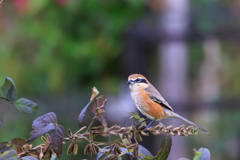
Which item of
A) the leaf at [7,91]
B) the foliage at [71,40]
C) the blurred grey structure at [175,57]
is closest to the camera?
the leaf at [7,91]

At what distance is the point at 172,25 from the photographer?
141 inches

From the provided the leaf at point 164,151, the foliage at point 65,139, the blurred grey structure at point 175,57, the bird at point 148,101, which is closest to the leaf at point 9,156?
the foliage at point 65,139

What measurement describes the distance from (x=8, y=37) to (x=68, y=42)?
97cm

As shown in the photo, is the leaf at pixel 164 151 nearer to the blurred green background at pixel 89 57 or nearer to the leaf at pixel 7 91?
the leaf at pixel 7 91

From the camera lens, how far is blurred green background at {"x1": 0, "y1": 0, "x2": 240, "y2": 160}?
3.51 metres

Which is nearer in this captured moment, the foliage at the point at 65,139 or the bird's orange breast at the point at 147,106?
the foliage at the point at 65,139

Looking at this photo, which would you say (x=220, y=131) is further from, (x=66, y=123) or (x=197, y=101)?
(x=66, y=123)

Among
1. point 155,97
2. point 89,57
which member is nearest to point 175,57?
point 89,57

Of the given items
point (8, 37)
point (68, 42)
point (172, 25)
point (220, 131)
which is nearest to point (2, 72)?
point (8, 37)

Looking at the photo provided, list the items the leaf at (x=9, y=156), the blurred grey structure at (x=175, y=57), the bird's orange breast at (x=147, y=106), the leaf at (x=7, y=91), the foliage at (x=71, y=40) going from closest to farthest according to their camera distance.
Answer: the leaf at (x=9, y=156) → the leaf at (x=7, y=91) → the bird's orange breast at (x=147, y=106) → the blurred grey structure at (x=175, y=57) → the foliage at (x=71, y=40)

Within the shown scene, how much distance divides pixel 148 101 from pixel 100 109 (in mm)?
1048

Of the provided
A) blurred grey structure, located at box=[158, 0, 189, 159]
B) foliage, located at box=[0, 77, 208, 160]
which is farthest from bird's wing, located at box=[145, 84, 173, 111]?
blurred grey structure, located at box=[158, 0, 189, 159]

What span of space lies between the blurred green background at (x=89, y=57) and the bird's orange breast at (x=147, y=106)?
1613mm

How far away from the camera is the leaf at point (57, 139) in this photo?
0.80 metres
